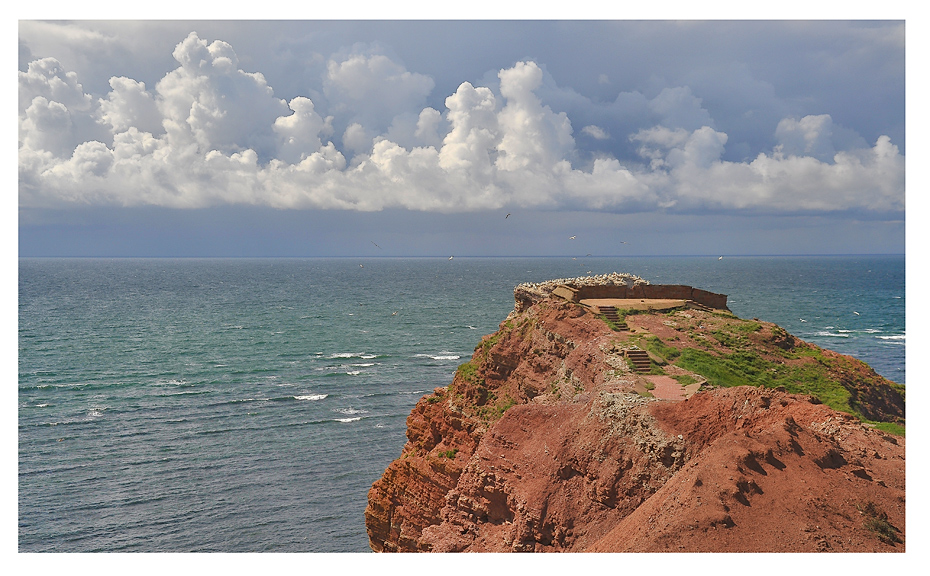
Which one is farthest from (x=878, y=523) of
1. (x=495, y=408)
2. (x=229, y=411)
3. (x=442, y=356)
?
(x=442, y=356)

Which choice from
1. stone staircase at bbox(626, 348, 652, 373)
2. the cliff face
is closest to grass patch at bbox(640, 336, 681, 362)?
the cliff face

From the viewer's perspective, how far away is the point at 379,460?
43.8 metres

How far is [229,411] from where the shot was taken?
52.8 metres

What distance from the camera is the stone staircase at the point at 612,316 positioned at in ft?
91.0

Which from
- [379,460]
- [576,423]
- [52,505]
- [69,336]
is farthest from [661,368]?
[69,336]

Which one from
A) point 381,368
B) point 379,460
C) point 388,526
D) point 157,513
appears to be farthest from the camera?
point 381,368

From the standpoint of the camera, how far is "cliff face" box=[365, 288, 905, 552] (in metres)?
12.4

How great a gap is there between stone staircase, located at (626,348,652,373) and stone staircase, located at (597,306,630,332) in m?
4.00

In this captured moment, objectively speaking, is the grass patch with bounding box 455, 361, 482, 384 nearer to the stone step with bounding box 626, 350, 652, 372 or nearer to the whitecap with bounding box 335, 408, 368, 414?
the stone step with bounding box 626, 350, 652, 372

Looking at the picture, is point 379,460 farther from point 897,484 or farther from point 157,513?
point 897,484

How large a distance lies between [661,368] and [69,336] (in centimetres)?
9075

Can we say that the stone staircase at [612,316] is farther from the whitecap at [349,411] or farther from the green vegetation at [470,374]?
the whitecap at [349,411]

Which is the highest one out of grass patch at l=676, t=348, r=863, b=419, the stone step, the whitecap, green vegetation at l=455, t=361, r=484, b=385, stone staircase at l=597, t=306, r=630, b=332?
stone staircase at l=597, t=306, r=630, b=332

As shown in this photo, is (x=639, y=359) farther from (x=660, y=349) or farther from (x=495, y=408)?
(x=495, y=408)
